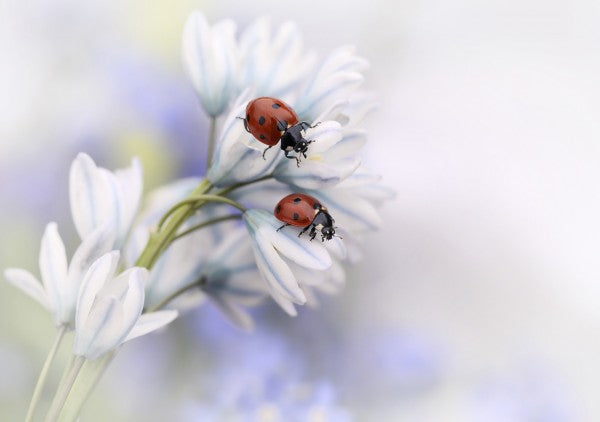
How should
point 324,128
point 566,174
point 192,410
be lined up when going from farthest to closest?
Result: point 566,174, point 192,410, point 324,128

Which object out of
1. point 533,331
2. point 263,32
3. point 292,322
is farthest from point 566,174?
point 263,32

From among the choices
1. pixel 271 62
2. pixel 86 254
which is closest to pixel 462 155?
pixel 271 62

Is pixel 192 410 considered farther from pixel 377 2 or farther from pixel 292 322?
pixel 377 2

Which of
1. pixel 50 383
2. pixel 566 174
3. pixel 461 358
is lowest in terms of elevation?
pixel 50 383

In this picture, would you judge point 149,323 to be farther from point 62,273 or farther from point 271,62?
point 271,62

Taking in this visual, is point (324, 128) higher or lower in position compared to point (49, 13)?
higher

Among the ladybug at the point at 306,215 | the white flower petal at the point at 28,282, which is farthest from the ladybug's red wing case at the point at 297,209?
the white flower petal at the point at 28,282

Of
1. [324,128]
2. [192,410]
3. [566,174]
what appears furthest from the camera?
[566,174]
